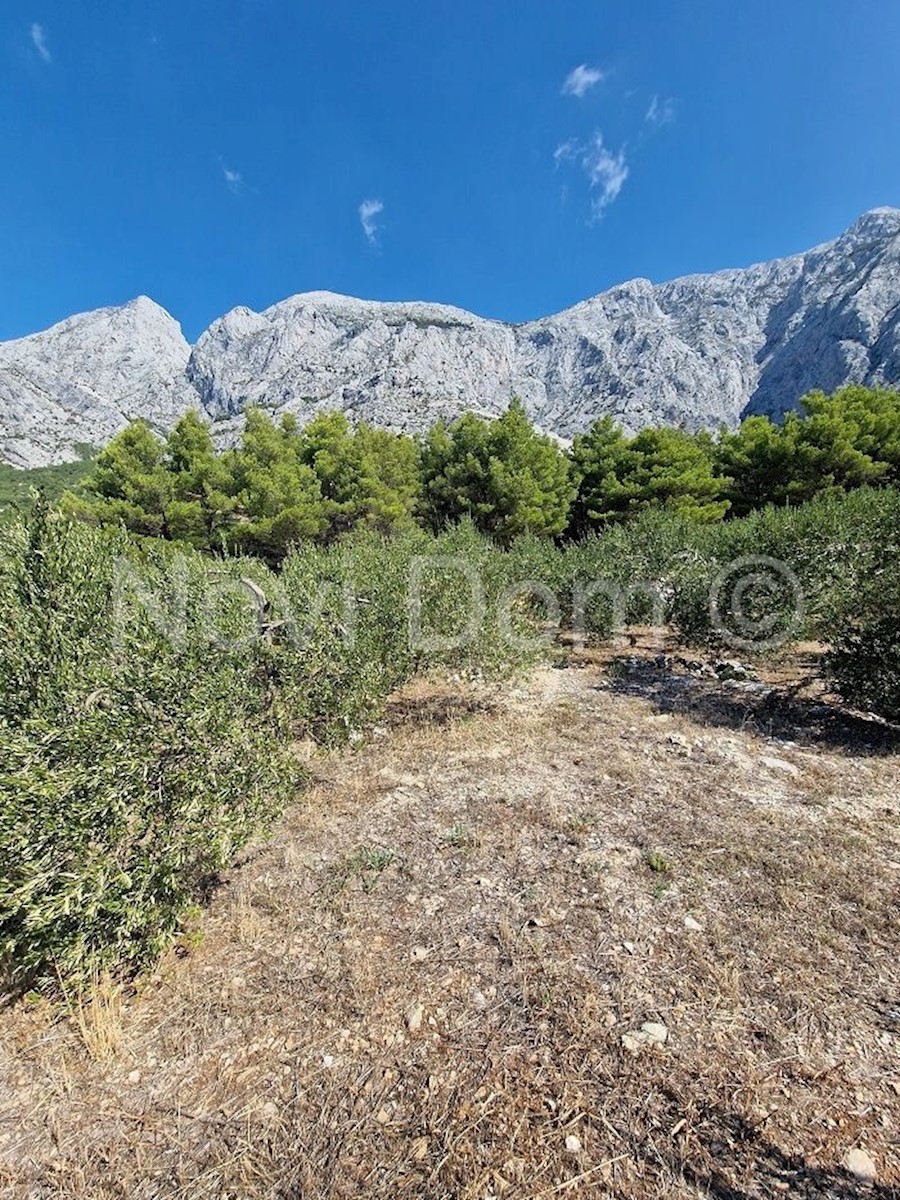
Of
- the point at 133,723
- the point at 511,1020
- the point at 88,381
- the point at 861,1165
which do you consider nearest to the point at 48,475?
the point at 133,723

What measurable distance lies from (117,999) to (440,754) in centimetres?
453

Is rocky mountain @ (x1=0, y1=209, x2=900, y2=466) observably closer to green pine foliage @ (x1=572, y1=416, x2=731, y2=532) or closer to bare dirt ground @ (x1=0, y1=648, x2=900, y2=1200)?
green pine foliage @ (x1=572, y1=416, x2=731, y2=532)

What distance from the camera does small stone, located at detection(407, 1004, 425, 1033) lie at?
127 inches

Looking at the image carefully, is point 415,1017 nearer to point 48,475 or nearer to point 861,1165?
point 861,1165

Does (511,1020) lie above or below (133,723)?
below

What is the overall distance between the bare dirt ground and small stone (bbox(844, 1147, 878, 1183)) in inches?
0.6

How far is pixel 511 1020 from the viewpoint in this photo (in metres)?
3.22

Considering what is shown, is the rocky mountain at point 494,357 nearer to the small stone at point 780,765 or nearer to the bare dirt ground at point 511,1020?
the small stone at point 780,765

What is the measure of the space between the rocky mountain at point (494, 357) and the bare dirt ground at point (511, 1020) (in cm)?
7992

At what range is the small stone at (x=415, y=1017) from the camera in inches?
127

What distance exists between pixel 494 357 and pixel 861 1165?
134832mm

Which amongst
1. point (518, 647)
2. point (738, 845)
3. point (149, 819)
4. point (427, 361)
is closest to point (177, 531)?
point (518, 647)

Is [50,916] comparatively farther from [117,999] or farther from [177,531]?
[177,531]

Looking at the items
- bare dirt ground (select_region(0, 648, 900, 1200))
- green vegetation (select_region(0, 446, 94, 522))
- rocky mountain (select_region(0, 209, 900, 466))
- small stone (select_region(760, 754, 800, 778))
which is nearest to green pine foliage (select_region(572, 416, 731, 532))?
small stone (select_region(760, 754, 800, 778))
